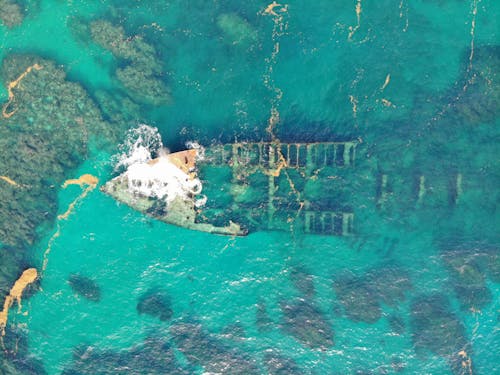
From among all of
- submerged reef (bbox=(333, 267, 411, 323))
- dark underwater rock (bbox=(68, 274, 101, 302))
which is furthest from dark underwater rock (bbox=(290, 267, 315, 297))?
dark underwater rock (bbox=(68, 274, 101, 302))

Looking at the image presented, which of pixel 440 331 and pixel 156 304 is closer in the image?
pixel 440 331

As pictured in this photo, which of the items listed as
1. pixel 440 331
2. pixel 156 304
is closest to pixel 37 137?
pixel 156 304

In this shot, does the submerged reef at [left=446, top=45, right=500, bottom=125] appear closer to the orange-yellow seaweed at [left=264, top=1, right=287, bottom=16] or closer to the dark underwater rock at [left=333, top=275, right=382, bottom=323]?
the orange-yellow seaweed at [left=264, top=1, right=287, bottom=16]

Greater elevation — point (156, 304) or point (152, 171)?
point (152, 171)

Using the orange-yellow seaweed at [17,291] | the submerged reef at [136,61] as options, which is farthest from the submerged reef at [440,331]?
the orange-yellow seaweed at [17,291]

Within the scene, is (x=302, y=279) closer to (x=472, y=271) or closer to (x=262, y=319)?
(x=262, y=319)

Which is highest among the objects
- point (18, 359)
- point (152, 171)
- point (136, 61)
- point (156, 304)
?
point (136, 61)
